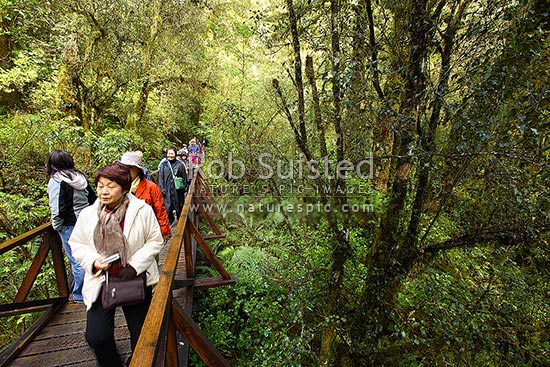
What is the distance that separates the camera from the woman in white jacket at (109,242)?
1.86 meters

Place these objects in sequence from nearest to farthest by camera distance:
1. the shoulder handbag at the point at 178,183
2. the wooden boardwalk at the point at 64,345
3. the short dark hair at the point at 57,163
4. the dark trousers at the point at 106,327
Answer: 1. the dark trousers at the point at 106,327
2. the wooden boardwalk at the point at 64,345
3. the short dark hair at the point at 57,163
4. the shoulder handbag at the point at 178,183

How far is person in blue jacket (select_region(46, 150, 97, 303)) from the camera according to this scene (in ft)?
8.93

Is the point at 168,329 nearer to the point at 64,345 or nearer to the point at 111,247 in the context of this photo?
the point at 111,247

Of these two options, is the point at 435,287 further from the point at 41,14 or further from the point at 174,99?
the point at 174,99

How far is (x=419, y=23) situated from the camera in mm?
2238

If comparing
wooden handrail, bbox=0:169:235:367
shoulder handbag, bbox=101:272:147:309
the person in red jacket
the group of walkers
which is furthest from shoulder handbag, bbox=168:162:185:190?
shoulder handbag, bbox=101:272:147:309

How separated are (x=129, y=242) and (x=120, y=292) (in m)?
0.33

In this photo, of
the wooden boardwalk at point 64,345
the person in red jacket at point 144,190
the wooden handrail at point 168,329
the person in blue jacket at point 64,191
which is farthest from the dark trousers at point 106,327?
the person in blue jacket at point 64,191

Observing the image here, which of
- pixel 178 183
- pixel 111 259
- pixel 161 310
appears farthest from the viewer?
pixel 178 183

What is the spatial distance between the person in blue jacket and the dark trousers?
1397 mm

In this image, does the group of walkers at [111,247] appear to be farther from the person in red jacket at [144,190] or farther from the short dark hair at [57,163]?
the short dark hair at [57,163]

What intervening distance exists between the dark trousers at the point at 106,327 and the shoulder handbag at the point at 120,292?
0.12 meters

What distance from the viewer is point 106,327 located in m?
1.93

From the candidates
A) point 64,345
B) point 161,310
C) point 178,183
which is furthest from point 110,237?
point 178,183
